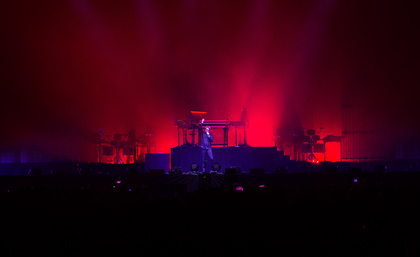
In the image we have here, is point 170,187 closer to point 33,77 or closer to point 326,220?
point 326,220

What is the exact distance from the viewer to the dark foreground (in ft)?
11.9

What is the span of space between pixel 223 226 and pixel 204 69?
15467 mm

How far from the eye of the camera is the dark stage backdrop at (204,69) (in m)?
16.6

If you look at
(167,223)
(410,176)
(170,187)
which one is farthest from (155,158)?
(167,223)

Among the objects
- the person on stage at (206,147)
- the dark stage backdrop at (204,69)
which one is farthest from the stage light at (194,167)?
the dark stage backdrop at (204,69)

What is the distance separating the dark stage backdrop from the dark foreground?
41.9 ft

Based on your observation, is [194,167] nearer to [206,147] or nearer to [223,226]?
[206,147]

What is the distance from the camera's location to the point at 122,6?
17578 mm

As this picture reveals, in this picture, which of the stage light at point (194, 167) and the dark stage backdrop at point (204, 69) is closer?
the stage light at point (194, 167)

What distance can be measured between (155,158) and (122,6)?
826 cm

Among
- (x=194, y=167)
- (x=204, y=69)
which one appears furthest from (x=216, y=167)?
(x=204, y=69)

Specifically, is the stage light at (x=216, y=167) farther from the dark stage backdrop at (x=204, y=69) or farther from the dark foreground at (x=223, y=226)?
the dark foreground at (x=223, y=226)

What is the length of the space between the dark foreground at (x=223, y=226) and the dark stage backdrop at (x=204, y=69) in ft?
41.9

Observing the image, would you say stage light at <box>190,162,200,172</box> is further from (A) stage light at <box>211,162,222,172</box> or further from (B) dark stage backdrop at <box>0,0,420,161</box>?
(B) dark stage backdrop at <box>0,0,420,161</box>
